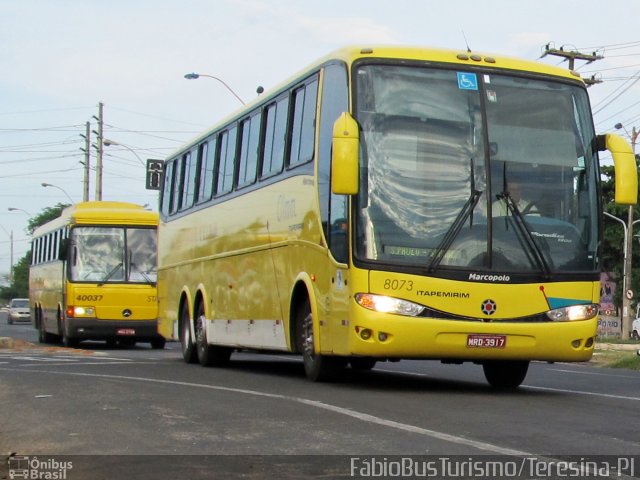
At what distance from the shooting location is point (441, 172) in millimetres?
13672

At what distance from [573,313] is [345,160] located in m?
3.04

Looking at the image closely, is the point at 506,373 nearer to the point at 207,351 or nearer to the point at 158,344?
the point at 207,351

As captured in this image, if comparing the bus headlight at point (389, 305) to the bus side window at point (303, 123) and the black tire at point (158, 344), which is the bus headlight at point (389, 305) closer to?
the bus side window at point (303, 123)

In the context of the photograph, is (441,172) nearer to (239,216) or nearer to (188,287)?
(239,216)

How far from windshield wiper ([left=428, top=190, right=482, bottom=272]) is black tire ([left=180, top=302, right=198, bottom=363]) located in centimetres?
873

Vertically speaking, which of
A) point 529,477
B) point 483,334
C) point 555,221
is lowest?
point 529,477

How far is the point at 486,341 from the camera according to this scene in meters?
13.4

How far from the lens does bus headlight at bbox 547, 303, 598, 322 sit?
1373 cm

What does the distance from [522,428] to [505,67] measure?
543 centimetres

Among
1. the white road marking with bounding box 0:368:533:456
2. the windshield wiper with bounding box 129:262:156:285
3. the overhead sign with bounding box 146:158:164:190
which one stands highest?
the overhead sign with bounding box 146:158:164:190

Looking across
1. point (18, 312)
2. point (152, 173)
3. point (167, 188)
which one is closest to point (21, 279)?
point (18, 312)

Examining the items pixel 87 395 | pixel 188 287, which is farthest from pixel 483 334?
pixel 188 287

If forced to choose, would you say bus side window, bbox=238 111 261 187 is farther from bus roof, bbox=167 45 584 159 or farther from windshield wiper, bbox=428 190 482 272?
windshield wiper, bbox=428 190 482 272

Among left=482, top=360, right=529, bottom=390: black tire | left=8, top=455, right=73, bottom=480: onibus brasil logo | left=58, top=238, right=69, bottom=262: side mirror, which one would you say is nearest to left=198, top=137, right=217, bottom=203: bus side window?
left=482, top=360, right=529, bottom=390: black tire
